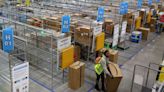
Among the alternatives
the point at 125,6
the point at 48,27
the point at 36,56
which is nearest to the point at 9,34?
the point at 36,56

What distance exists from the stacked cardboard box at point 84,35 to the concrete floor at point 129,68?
1.15 metres

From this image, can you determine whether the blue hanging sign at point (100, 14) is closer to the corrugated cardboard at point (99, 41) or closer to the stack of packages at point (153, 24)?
the corrugated cardboard at point (99, 41)

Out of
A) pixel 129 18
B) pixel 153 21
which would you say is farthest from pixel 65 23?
pixel 153 21

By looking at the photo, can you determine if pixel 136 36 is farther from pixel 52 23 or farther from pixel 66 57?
pixel 66 57

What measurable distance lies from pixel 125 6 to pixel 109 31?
149 centimetres

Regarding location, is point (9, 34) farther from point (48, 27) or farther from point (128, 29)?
point (128, 29)

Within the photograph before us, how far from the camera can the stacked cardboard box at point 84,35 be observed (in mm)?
7079

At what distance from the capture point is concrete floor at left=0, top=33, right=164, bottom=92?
6.16 metres

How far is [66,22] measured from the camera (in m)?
6.07

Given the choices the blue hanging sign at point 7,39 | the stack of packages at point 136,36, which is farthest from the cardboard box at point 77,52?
the stack of packages at point 136,36

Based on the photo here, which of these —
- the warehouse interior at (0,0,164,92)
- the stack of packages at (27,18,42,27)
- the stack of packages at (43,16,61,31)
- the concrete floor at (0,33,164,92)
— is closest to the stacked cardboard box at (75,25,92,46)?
the warehouse interior at (0,0,164,92)

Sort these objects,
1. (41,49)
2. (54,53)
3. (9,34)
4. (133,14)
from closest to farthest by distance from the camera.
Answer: (9,34) < (54,53) < (41,49) < (133,14)

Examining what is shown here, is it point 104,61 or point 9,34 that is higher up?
point 9,34

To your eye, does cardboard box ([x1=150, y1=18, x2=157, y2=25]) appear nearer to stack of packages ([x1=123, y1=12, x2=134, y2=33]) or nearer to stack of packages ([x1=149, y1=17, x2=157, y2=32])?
stack of packages ([x1=149, y1=17, x2=157, y2=32])
